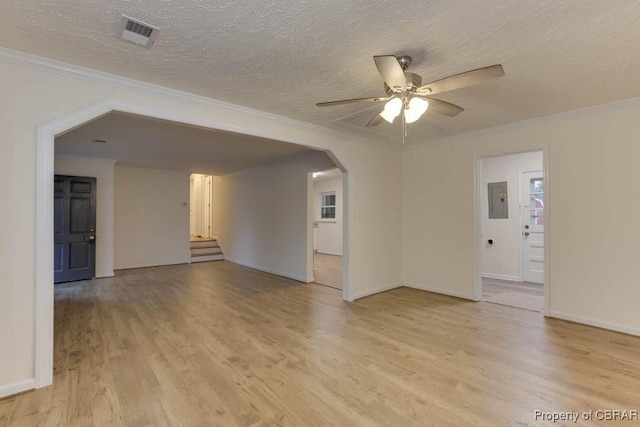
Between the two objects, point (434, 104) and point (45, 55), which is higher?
point (45, 55)

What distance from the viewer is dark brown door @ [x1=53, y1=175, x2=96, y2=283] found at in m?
5.47

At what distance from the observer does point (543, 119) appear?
12.1 feet

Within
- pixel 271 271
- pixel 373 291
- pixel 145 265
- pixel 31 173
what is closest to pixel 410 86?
pixel 31 173

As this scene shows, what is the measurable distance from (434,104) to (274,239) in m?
4.73

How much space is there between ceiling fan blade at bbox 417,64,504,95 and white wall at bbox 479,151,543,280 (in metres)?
4.17

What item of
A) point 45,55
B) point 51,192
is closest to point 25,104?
point 45,55

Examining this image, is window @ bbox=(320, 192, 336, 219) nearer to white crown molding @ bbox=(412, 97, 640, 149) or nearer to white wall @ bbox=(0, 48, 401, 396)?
white crown molding @ bbox=(412, 97, 640, 149)

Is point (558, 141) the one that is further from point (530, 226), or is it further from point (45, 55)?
point (45, 55)

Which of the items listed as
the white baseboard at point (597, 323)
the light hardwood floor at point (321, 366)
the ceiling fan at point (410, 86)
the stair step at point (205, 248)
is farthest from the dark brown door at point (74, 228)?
the white baseboard at point (597, 323)

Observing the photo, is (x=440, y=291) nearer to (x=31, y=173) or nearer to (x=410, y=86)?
(x=410, y=86)

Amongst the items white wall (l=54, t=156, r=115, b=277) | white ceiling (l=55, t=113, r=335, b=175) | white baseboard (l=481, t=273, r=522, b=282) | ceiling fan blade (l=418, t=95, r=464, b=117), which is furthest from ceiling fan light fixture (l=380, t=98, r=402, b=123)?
white wall (l=54, t=156, r=115, b=277)

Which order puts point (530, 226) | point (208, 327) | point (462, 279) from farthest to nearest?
point (530, 226) < point (462, 279) < point (208, 327)

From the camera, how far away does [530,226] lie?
559 centimetres

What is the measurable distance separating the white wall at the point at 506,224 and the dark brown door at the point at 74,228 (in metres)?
7.74
